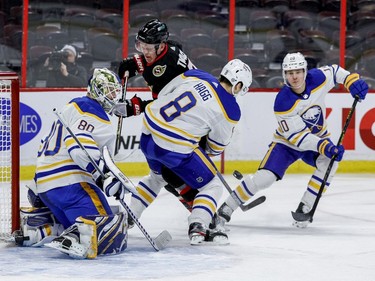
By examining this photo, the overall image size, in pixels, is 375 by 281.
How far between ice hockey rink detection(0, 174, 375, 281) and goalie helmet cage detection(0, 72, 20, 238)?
0.22m

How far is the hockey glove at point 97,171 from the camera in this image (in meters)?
4.59

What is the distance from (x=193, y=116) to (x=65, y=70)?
9.09ft

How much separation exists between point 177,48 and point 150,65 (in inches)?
7.3

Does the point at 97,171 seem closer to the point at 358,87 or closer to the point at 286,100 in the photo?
the point at 286,100

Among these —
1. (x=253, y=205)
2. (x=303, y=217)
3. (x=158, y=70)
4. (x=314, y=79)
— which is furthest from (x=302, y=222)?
(x=158, y=70)

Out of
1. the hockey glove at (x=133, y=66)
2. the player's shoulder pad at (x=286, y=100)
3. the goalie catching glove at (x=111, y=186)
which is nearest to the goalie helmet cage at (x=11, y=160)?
the goalie catching glove at (x=111, y=186)

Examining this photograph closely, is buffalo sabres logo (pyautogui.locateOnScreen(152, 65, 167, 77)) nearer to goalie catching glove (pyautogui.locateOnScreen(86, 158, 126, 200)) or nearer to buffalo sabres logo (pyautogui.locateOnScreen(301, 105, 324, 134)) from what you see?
buffalo sabres logo (pyautogui.locateOnScreen(301, 105, 324, 134))

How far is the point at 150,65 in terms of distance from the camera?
5738 mm

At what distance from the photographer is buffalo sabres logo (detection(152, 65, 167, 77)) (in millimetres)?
5698

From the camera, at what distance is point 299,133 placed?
5.63 metres

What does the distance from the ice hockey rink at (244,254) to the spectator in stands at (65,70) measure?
145 centimetres

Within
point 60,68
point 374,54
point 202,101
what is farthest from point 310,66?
point 202,101

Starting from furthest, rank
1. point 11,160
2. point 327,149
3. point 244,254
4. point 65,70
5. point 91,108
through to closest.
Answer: point 65,70 → point 327,149 → point 11,160 → point 244,254 → point 91,108

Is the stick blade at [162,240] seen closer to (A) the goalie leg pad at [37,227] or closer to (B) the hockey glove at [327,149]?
(A) the goalie leg pad at [37,227]
